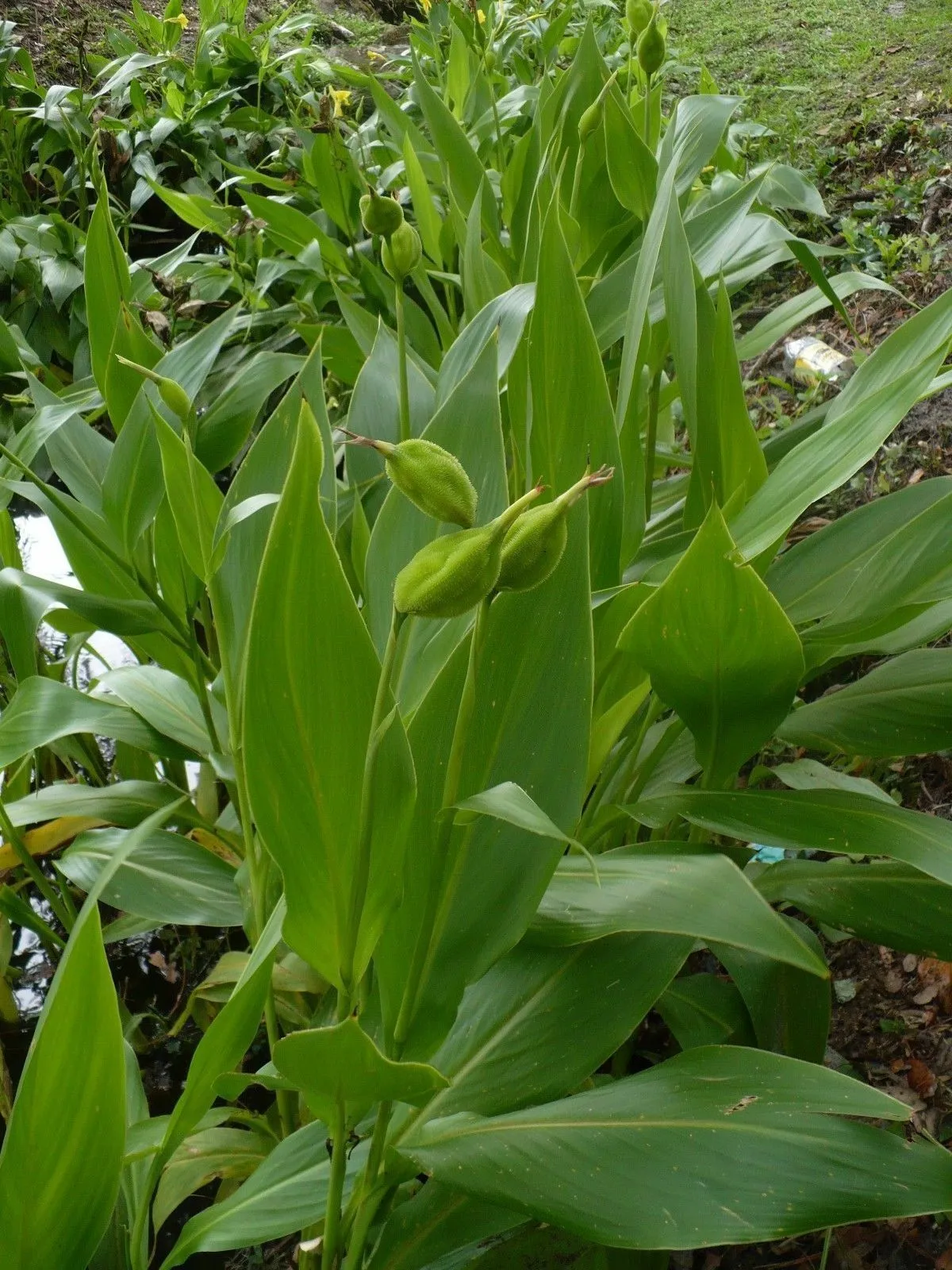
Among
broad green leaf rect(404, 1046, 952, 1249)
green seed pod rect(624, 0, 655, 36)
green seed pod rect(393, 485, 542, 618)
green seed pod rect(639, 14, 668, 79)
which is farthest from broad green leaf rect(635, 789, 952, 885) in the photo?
green seed pod rect(624, 0, 655, 36)

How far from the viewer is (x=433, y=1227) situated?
653 millimetres

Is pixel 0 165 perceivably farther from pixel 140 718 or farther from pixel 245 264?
pixel 140 718

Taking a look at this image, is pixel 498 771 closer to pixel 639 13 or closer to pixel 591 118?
pixel 591 118

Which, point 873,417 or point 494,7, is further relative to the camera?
point 494,7

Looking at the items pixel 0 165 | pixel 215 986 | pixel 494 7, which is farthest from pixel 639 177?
pixel 0 165

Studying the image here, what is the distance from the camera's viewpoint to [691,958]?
3.43 ft

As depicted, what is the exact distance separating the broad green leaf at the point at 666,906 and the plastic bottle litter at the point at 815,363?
1.16 metres

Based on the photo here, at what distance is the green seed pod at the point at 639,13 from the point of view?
1.15 metres

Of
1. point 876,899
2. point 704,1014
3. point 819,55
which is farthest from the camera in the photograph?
point 819,55

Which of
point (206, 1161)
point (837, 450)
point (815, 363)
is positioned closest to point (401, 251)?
point (837, 450)

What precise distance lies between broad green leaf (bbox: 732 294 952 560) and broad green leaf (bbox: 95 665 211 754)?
550mm

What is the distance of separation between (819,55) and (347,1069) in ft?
11.0

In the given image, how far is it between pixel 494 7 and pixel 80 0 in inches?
105

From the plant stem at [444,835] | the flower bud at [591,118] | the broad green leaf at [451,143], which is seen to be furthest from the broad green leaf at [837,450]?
the broad green leaf at [451,143]
